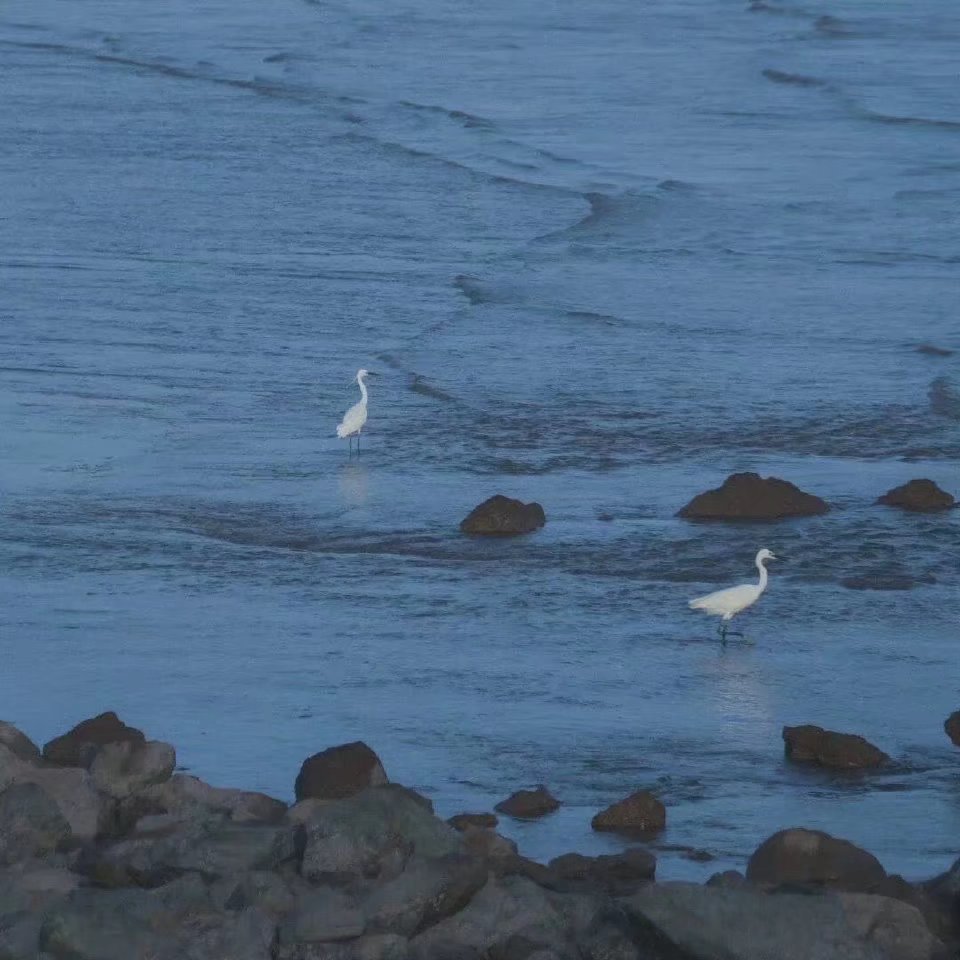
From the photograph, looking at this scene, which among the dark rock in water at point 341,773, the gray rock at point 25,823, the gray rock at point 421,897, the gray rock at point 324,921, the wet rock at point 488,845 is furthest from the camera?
the dark rock in water at point 341,773

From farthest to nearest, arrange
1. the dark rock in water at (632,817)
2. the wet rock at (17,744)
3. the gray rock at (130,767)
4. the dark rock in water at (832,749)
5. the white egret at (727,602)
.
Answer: the white egret at (727,602)
the dark rock in water at (832,749)
the dark rock in water at (632,817)
the wet rock at (17,744)
the gray rock at (130,767)

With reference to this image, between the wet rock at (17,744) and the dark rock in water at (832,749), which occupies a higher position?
the wet rock at (17,744)

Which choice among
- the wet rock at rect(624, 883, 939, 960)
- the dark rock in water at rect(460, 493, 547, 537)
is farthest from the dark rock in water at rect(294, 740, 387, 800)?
the dark rock in water at rect(460, 493, 547, 537)

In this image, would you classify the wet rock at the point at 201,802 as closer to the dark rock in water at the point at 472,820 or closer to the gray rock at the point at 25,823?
the gray rock at the point at 25,823

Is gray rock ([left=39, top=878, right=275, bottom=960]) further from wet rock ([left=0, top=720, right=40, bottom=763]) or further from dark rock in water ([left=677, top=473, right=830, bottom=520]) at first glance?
dark rock in water ([left=677, top=473, right=830, bottom=520])

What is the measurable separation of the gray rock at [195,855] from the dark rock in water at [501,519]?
5.55 meters

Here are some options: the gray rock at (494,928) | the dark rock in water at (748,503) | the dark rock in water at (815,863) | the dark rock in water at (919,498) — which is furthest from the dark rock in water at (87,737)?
the dark rock in water at (919,498)

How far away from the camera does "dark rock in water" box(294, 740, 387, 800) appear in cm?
911

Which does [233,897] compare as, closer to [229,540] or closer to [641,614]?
[641,614]

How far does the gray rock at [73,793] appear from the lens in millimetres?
8523

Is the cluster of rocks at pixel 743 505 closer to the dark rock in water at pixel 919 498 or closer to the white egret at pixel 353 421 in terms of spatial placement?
the dark rock in water at pixel 919 498

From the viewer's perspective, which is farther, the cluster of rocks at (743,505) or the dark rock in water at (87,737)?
the cluster of rocks at (743,505)

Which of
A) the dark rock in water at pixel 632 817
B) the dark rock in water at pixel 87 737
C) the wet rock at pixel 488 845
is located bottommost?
the dark rock in water at pixel 632 817

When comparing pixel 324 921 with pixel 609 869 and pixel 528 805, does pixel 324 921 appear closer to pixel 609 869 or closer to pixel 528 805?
pixel 609 869
